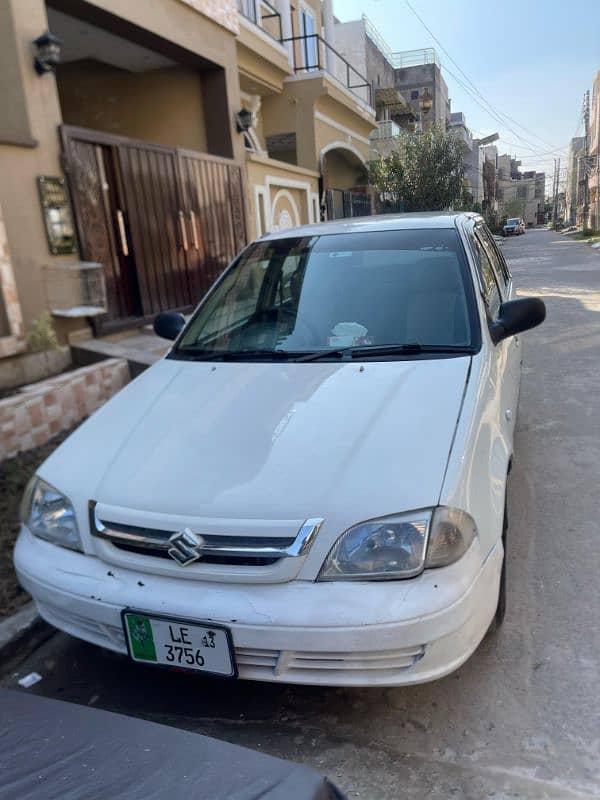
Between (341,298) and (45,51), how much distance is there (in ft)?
14.3

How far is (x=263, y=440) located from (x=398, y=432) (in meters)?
0.49

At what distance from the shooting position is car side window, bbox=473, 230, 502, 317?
335 cm

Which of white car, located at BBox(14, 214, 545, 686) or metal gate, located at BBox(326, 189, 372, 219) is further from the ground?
metal gate, located at BBox(326, 189, 372, 219)

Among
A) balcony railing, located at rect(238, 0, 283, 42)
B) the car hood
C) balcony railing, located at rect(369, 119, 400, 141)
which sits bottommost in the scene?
the car hood

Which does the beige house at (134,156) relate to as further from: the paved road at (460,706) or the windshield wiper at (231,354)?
the paved road at (460,706)

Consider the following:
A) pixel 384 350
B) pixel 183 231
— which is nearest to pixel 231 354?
pixel 384 350

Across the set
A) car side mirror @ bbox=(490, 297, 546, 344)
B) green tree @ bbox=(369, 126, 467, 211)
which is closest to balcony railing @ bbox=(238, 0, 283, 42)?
green tree @ bbox=(369, 126, 467, 211)

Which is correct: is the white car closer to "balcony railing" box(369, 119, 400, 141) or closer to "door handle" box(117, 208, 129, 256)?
"door handle" box(117, 208, 129, 256)

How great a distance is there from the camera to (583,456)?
432 cm

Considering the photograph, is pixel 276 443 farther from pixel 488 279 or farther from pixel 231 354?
pixel 488 279

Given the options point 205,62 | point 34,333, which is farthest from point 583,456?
point 205,62

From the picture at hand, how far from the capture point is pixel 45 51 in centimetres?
566

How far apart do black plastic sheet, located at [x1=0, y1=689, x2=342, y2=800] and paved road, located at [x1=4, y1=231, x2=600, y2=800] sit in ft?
2.62

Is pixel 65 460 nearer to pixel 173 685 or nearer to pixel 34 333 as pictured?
pixel 173 685
